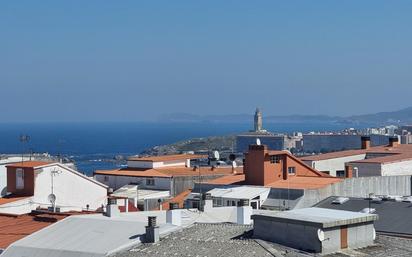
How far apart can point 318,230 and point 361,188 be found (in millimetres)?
21120

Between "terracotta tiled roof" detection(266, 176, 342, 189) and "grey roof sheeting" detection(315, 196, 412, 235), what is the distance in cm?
378

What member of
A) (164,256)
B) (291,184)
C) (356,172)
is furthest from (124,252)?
(356,172)

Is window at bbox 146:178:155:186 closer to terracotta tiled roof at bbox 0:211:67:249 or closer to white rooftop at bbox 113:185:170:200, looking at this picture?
white rooftop at bbox 113:185:170:200

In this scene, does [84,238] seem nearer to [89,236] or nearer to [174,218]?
[89,236]

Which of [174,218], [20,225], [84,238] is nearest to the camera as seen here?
[174,218]

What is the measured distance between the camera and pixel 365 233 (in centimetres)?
2177

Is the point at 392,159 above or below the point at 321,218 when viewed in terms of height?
above

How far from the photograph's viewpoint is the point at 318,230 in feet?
66.7

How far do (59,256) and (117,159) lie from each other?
160m

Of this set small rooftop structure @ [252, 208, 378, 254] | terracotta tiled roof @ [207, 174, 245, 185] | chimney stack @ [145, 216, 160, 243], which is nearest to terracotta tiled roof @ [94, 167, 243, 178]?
terracotta tiled roof @ [207, 174, 245, 185]

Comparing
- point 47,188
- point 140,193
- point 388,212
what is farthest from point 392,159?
point 47,188

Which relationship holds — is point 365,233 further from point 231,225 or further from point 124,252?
point 124,252

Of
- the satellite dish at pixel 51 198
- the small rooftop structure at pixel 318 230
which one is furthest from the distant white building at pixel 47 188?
the small rooftop structure at pixel 318 230

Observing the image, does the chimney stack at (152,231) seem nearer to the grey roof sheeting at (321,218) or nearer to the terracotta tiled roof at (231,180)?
the grey roof sheeting at (321,218)
